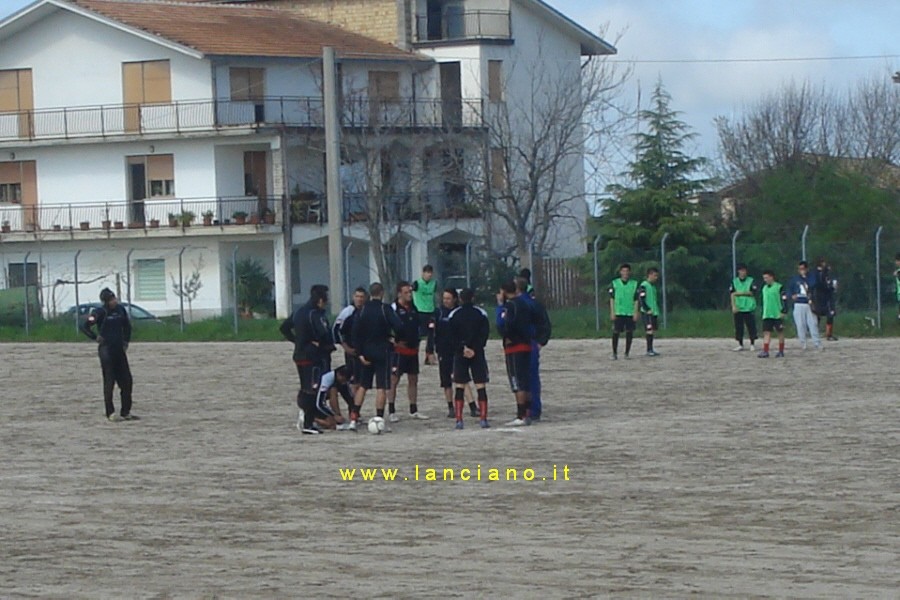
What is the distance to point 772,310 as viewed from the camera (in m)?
30.2

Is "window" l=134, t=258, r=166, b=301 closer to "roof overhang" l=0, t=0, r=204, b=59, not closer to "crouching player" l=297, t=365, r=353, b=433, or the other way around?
"roof overhang" l=0, t=0, r=204, b=59

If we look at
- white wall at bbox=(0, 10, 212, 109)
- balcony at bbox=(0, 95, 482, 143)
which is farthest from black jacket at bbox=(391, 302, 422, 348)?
white wall at bbox=(0, 10, 212, 109)

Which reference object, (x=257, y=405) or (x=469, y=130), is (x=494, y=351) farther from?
(x=469, y=130)

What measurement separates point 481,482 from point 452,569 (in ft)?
14.1

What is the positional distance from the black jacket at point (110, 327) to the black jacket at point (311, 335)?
142 inches

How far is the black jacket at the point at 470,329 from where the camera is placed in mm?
19906

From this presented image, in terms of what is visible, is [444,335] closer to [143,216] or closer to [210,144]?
[210,144]

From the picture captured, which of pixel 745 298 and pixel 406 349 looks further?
pixel 745 298

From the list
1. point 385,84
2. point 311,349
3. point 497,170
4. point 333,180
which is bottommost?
point 311,349

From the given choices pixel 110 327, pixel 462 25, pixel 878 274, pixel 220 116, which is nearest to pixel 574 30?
pixel 462 25

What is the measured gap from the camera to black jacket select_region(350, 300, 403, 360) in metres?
19.8

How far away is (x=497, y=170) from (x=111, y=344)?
33.4 meters

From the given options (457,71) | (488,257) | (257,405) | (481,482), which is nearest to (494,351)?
(257,405)

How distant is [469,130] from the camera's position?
55.2m
